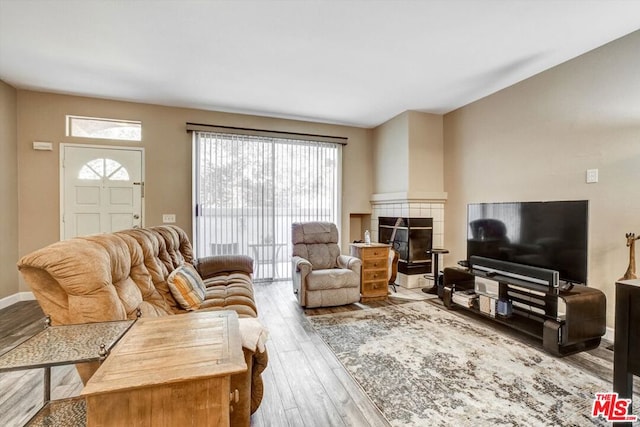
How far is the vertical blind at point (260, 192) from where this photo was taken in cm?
425

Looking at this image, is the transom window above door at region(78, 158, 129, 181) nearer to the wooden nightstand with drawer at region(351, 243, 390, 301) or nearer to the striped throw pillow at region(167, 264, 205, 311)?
the striped throw pillow at region(167, 264, 205, 311)

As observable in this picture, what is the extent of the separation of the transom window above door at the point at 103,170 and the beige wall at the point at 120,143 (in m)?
0.27

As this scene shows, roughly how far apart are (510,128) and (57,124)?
231 inches

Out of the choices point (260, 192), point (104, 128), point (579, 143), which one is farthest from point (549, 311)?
point (104, 128)

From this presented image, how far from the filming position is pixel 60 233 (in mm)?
3709

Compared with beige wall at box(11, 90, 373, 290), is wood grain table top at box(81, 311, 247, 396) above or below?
below

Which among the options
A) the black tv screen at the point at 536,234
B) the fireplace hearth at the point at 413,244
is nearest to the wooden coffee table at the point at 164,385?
the black tv screen at the point at 536,234

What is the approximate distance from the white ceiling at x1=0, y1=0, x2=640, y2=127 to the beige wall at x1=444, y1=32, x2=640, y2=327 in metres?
0.20

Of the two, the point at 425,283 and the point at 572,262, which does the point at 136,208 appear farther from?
the point at 572,262

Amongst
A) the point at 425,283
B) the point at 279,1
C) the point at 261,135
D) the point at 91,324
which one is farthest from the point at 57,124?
the point at 425,283

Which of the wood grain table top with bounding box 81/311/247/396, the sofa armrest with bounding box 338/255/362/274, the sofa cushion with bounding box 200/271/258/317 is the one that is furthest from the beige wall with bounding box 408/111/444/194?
the wood grain table top with bounding box 81/311/247/396

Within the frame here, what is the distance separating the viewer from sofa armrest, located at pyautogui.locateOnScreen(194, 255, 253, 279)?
304 cm

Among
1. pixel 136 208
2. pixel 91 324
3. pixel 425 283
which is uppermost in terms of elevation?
pixel 136 208

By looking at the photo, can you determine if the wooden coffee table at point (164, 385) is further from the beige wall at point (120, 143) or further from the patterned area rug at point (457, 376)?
the beige wall at point (120, 143)
